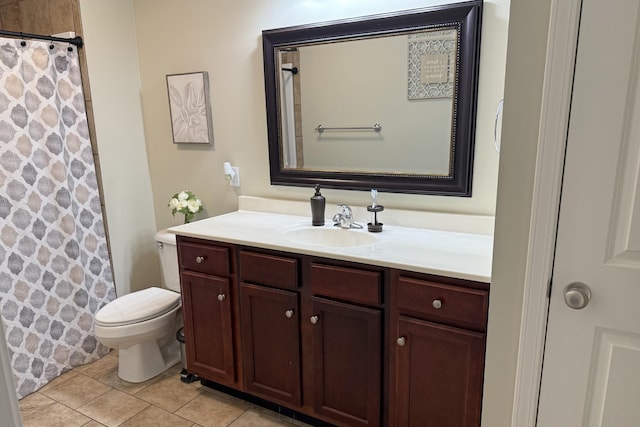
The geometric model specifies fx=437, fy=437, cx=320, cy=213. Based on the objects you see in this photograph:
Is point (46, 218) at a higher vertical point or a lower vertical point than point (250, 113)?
lower

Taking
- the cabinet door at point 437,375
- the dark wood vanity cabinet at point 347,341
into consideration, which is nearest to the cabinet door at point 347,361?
the dark wood vanity cabinet at point 347,341

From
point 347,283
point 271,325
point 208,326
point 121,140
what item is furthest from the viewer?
point 121,140

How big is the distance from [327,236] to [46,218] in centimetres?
159

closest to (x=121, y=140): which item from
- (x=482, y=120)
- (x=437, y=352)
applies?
(x=482, y=120)

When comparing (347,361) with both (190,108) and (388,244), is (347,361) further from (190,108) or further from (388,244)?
(190,108)

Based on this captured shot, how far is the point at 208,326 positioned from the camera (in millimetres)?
2211

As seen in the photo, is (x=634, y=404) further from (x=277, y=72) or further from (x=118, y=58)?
(x=118, y=58)

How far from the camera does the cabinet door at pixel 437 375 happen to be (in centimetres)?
152

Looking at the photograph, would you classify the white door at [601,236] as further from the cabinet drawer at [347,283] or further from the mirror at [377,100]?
the mirror at [377,100]

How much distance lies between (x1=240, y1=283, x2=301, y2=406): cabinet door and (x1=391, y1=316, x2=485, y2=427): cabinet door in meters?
0.49

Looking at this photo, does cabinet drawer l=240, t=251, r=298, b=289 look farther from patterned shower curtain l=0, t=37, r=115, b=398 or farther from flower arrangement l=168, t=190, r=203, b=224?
patterned shower curtain l=0, t=37, r=115, b=398

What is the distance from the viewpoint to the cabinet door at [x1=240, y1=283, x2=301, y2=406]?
1935 mm

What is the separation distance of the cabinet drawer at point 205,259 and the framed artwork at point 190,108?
78cm

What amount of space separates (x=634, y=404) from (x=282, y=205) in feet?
5.82
